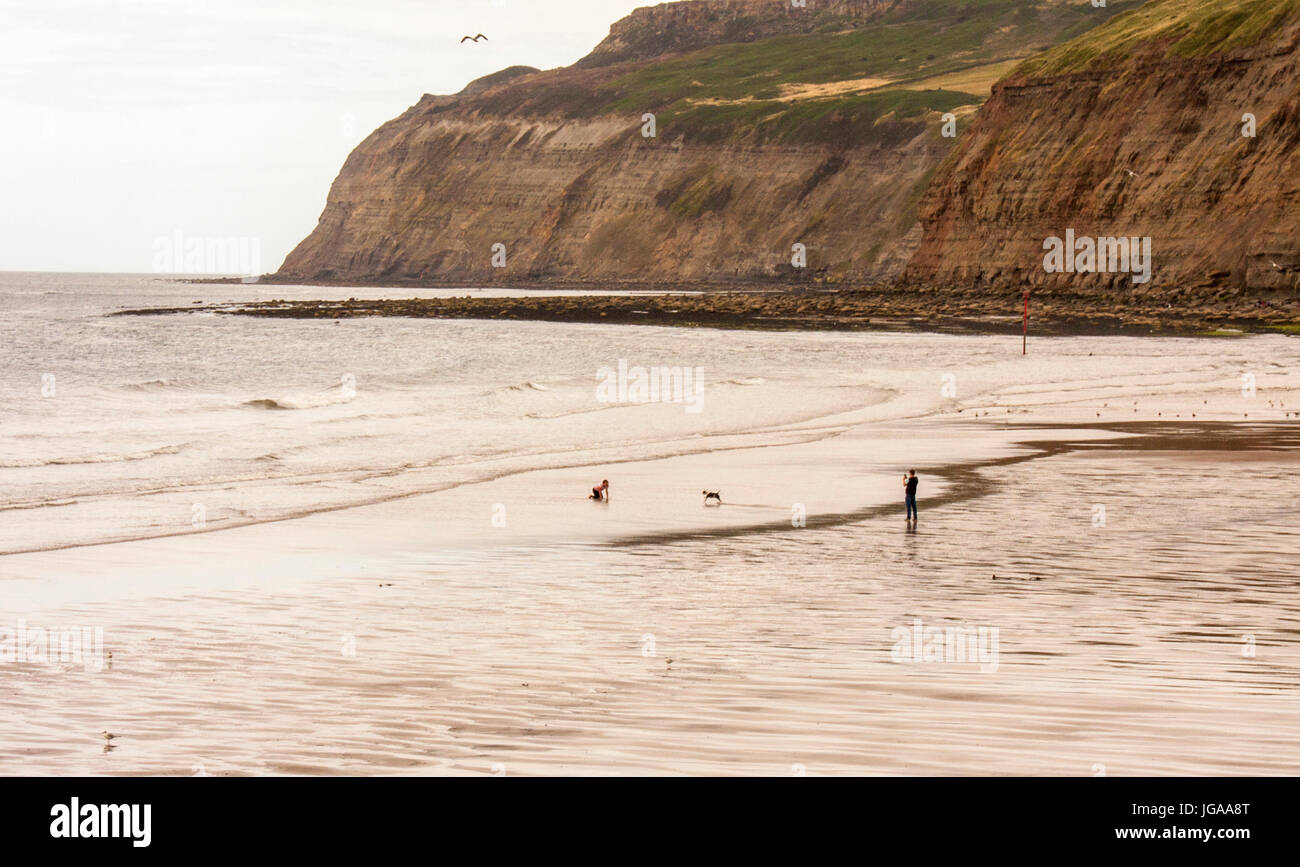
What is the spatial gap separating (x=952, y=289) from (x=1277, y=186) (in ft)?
80.1

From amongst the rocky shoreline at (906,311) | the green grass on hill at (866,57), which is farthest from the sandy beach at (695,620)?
the green grass on hill at (866,57)

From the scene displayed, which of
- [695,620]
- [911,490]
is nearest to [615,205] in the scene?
[911,490]

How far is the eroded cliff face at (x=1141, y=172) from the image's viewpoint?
68.5 meters

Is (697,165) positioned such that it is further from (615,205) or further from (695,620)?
(695,620)

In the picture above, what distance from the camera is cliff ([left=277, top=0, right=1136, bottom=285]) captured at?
140m

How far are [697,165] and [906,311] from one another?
3299 inches

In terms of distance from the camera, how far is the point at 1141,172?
7712cm

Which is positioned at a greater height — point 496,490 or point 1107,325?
point 1107,325

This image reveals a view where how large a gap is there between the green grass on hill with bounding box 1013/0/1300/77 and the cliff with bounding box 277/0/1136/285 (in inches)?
1376

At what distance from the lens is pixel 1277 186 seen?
67.1 m

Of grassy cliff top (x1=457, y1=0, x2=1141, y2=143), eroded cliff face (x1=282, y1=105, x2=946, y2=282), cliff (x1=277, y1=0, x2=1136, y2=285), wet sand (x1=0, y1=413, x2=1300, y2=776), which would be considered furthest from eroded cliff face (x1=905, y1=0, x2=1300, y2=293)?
grassy cliff top (x1=457, y1=0, x2=1141, y2=143)

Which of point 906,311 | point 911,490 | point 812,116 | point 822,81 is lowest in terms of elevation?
point 911,490

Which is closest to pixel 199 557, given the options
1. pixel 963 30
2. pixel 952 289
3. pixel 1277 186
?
pixel 1277 186
